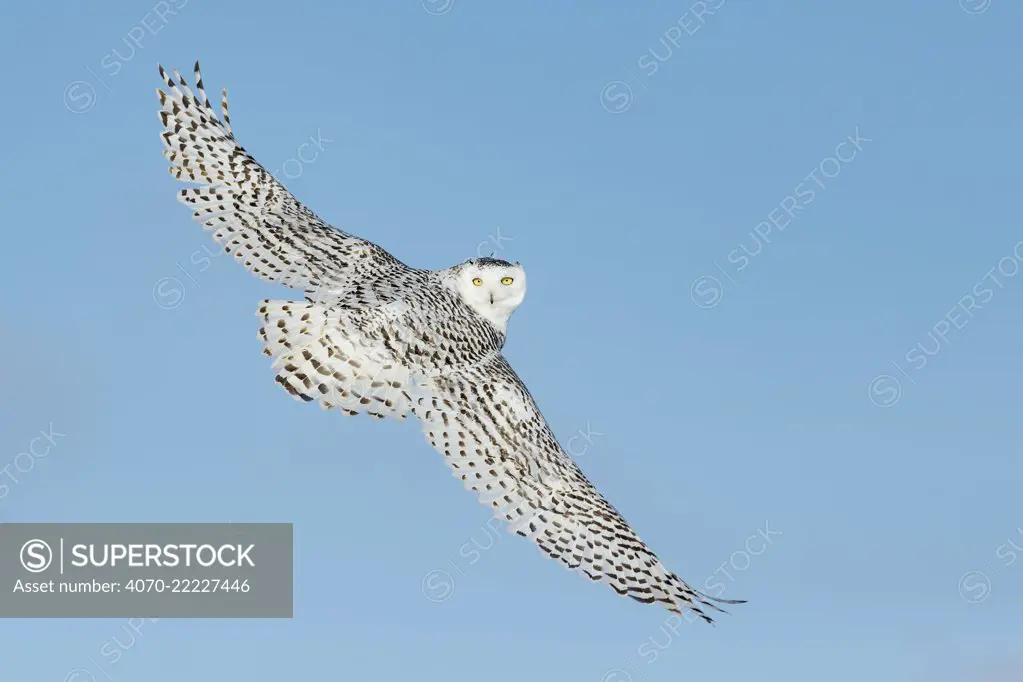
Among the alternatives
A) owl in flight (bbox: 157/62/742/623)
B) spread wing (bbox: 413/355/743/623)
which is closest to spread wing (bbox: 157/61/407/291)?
owl in flight (bbox: 157/62/742/623)

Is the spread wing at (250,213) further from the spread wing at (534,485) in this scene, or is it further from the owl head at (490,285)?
the spread wing at (534,485)

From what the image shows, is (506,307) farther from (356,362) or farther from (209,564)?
(209,564)

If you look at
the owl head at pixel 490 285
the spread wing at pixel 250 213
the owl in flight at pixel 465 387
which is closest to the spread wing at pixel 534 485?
the owl in flight at pixel 465 387

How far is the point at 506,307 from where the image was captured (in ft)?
48.8

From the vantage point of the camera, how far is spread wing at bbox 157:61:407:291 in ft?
49.8

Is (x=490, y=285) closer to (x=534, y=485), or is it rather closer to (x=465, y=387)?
(x=465, y=387)

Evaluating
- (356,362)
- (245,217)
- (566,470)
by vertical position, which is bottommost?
(566,470)

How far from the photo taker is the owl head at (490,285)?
14.7m

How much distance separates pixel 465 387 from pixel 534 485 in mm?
1079

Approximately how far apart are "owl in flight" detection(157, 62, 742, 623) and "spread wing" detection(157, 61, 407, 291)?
252 millimetres

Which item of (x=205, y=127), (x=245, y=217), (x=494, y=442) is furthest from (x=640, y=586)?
(x=205, y=127)

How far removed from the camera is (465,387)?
13.8 meters

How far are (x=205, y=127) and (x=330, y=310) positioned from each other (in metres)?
3.22

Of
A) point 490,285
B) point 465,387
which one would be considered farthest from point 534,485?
point 490,285
